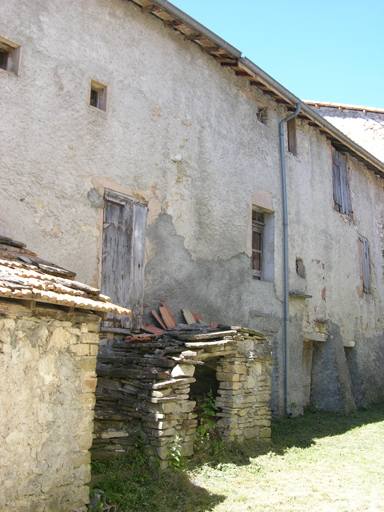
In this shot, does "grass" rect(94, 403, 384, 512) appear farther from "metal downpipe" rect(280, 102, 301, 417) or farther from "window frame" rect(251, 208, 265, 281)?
"window frame" rect(251, 208, 265, 281)

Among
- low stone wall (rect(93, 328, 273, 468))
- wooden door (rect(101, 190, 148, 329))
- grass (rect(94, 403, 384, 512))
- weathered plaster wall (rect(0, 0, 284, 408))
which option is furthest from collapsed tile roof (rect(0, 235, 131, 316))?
grass (rect(94, 403, 384, 512))

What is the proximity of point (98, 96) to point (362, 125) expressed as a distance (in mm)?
11391

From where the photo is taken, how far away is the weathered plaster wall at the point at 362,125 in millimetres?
15711

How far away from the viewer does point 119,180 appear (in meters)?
7.08

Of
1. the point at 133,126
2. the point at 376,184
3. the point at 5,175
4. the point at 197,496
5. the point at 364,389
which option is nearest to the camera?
the point at 197,496

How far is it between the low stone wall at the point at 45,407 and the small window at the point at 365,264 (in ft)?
32.9

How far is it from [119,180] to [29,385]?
12.3ft

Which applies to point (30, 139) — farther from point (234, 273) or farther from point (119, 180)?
point (234, 273)

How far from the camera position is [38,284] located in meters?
4.11

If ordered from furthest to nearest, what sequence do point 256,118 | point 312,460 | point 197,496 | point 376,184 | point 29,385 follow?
1. point 376,184
2. point 256,118
3. point 312,460
4. point 197,496
5. point 29,385

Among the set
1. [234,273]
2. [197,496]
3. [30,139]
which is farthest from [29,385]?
[234,273]

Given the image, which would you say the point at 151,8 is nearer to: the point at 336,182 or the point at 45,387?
the point at 45,387

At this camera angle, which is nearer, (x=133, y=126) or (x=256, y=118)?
(x=133, y=126)

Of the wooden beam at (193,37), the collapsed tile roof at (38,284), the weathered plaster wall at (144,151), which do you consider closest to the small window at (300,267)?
the weathered plaster wall at (144,151)
